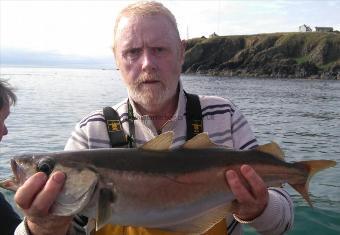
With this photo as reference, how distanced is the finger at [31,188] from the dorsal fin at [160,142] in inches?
35.9

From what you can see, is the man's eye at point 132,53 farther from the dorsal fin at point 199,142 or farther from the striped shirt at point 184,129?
the dorsal fin at point 199,142

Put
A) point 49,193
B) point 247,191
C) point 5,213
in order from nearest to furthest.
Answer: point 49,193 → point 247,191 → point 5,213

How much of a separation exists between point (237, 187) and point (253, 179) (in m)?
0.16

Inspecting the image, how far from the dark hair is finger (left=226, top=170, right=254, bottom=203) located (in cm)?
362

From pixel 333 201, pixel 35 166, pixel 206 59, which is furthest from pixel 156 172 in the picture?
pixel 206 59

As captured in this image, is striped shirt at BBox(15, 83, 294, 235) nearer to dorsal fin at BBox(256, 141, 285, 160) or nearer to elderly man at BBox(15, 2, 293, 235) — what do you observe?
elderly man at BBox(15, 2, 293, 235)

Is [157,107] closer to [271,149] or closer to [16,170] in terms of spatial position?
[271,149]

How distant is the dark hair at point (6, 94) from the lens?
6305 mm

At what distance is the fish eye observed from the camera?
3771 millimetres

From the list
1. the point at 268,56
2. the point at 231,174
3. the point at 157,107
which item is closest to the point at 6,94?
the point at 157,107

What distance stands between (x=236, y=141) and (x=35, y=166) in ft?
7.46

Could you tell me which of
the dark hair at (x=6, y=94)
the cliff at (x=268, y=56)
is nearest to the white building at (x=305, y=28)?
the cliff at (x=268, y=56)

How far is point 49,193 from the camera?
3.62 m

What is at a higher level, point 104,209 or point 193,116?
point 193,116
